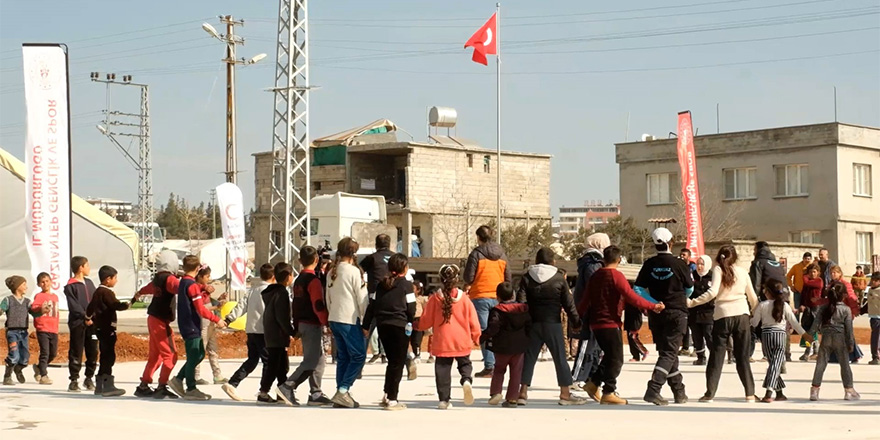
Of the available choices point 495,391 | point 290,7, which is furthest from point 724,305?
point 290,7

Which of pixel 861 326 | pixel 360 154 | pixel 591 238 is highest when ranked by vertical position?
pixel 360 154

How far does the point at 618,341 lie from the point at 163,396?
200 inches

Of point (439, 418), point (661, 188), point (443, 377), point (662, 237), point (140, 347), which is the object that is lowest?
point (140, 347)

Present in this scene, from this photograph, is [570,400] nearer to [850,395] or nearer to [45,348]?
[850,395]

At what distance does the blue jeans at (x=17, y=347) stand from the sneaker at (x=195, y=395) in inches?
137

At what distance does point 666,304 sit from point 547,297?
1.19 metres

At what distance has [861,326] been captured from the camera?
1216 inches

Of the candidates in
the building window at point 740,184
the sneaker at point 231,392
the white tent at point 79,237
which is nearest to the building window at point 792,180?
the building window at point 740,184

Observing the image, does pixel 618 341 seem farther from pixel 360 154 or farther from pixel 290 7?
pixel 360 154

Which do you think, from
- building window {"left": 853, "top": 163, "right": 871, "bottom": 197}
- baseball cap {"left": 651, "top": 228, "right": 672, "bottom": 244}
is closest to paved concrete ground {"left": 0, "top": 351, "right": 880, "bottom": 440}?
baseball cap {"left": 651, "top": 228, "right": 672, "bottom": 244}

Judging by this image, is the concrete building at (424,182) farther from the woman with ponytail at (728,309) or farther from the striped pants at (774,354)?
the woman with ponytail at (728,309)

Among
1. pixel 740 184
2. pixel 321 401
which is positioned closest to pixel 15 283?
pixel 321 401

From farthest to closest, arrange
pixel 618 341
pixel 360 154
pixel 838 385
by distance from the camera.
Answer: pixel 360 154
pixel 838 385
pixel 618 341

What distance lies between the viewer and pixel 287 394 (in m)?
13.3
